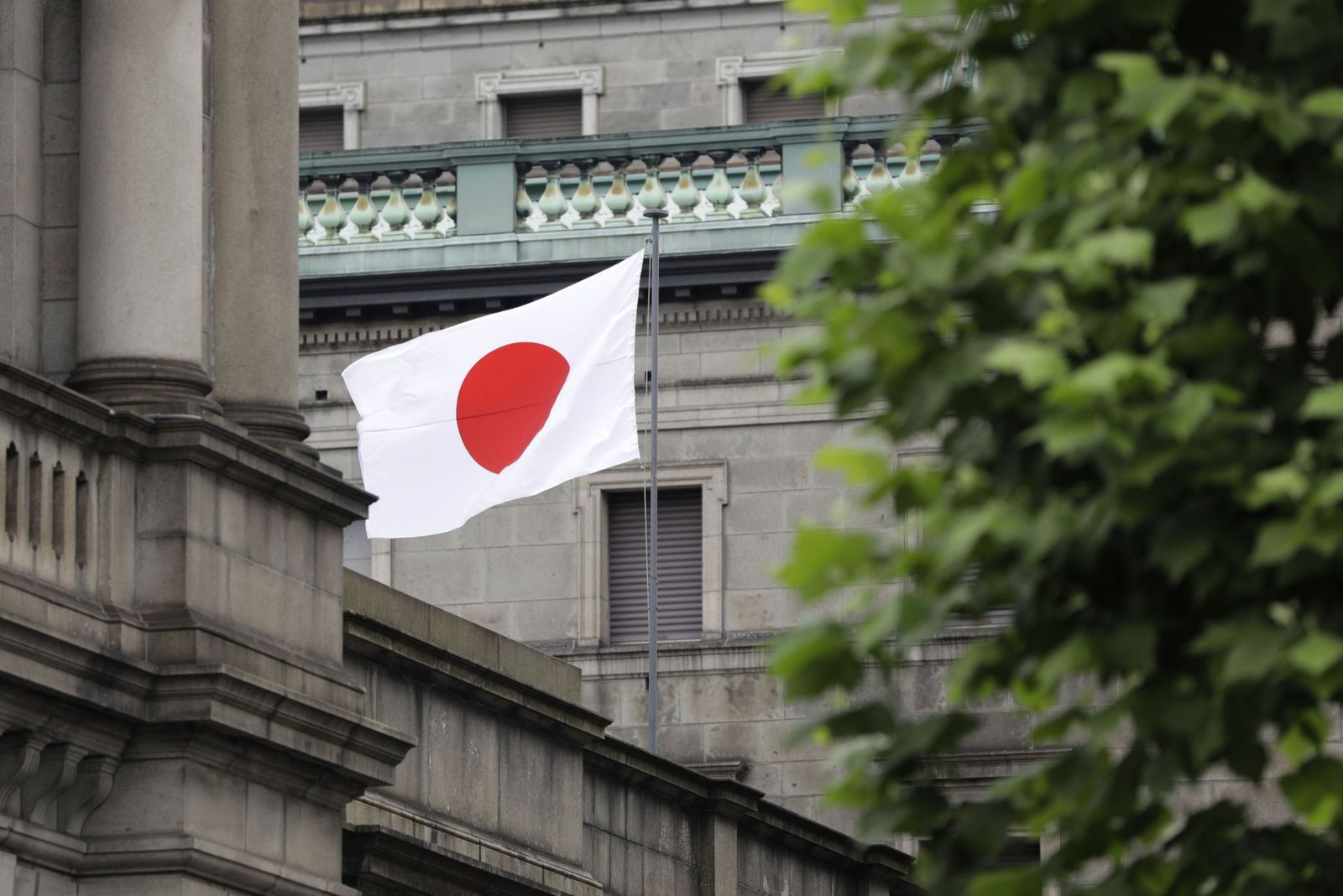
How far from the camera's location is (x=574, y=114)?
4556cm

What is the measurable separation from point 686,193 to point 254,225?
813 inches

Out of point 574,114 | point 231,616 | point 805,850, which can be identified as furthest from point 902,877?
point 574,114

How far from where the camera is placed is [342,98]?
45.8 m

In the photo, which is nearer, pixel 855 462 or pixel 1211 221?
pixel 1211 221

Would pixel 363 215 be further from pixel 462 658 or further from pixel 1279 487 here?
pixel 1279 487

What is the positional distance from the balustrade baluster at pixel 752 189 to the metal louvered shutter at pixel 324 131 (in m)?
6.90

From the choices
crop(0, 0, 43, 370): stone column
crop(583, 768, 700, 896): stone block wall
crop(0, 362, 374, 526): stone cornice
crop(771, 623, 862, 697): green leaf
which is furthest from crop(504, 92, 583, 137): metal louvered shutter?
crop(771, 623, 862, 697): green leaf

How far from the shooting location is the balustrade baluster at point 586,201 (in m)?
41.8

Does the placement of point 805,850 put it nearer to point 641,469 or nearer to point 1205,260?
point 641,469

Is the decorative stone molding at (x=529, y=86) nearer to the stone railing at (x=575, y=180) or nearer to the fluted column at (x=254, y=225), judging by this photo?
the stone railing at (x=575, y=180)

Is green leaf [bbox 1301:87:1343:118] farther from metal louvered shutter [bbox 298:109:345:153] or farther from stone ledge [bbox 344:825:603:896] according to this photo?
metal louvered shutter [bbox 298:109:345:153]

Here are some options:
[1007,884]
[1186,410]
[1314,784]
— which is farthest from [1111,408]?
[1007,884]

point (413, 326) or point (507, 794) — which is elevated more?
point (413, 326)

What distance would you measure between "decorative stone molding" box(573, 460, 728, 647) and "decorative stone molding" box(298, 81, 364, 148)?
7209 millimetres
